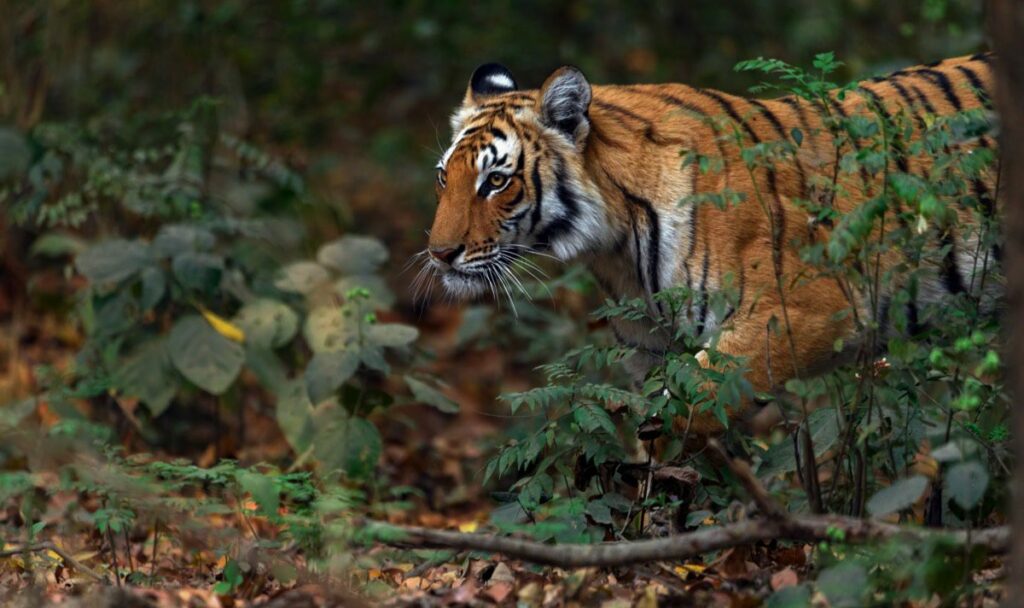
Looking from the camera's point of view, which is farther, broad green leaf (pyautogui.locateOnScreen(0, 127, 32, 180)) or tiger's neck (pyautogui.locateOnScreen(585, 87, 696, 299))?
broad green leaf (pyautogui.locateOnScreen(0, 127, 32, 180))

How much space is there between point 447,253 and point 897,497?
196 centimetres

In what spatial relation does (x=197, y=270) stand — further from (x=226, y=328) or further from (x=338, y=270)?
(x=338, y=270)

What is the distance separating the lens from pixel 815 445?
157 inches

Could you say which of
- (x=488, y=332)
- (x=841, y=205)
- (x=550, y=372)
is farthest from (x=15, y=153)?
(x=841, y=205)

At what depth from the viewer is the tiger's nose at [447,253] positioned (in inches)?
185

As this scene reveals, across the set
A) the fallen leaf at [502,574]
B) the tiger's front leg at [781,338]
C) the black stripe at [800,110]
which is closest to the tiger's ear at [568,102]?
the black stripe at [800,110]

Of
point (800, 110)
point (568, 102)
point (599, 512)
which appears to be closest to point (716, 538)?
point (599, 512)

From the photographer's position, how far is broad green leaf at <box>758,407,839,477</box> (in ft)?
13.0

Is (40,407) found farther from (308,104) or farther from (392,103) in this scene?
(392,103)

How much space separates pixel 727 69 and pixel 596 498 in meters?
5.50

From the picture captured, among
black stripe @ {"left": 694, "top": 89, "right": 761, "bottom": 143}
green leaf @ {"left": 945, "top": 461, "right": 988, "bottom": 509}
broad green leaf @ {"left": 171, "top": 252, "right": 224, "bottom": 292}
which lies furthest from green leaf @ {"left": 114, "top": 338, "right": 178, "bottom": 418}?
green leaf @ {"left": 945, "top": 461, "right": 988, "bottom": 509}

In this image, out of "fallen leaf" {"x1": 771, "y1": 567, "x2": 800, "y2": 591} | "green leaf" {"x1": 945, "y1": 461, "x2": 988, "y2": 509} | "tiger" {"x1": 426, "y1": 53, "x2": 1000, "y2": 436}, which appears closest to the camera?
"green leaf" {"x1": 945, "y1": 461, "x2": 988, "y2": 509}

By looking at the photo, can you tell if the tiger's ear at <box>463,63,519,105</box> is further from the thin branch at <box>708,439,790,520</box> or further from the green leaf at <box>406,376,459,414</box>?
the thin branch at <box>708,439,790,520</box>

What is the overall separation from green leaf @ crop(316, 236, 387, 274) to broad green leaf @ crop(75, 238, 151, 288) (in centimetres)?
83
